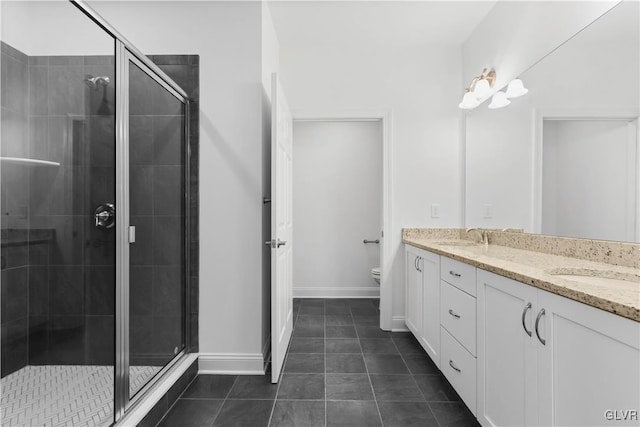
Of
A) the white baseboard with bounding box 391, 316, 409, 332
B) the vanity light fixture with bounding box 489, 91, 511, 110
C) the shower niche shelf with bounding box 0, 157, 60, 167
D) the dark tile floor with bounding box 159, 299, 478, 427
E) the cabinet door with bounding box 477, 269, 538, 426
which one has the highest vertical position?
the vanity light fixture with bounding box 489, 91, 511, 110

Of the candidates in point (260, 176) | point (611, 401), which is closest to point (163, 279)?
point (260, 176)

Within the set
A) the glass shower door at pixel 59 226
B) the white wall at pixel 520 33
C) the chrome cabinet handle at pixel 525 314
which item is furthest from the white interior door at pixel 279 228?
the white wall at pixel 520 33

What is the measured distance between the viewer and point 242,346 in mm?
2186

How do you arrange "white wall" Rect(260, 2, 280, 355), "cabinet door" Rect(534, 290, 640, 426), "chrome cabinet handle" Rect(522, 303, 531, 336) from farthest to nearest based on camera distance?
1. "white wall" Rect(260, 2, 280, 355)
2. "chrome cabinet handle" Rect(522, 303, 531, 336)
3. "cabinet door" Rect(534, 290, 640, 426)

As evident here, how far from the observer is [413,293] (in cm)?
269

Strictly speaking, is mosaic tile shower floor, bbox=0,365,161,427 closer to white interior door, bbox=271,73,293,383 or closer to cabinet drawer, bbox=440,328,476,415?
white interior door, bbox=271,73,293,383

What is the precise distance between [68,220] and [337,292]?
10.2ft

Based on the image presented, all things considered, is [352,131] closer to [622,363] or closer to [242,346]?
[242,346]

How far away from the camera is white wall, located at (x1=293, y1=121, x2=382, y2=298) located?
4168 mm

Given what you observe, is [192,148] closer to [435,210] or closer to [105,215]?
[105,215]

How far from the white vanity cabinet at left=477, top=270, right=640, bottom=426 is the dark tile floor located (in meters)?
0.41

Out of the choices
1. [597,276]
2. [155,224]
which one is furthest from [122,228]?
[597,276]

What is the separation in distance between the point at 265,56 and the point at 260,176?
90 cm

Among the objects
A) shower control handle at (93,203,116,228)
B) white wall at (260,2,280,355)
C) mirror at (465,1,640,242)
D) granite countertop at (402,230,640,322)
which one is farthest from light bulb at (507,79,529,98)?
shower control handle at (93,203,116,228)
